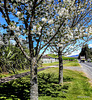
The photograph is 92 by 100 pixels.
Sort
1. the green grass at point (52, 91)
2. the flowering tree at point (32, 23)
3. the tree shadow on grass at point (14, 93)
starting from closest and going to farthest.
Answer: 1. the flowering tree at point (32, 23)
2. the tree shadow on grass at point (14, 93)
3. the green grass at point (52, 91)

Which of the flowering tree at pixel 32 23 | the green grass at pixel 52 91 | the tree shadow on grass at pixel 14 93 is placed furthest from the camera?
the green grass at pixel 52 91

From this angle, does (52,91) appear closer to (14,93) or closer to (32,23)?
(14,93)

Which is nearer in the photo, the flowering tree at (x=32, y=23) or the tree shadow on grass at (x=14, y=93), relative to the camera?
the flowering tree at (x=32, y=23)

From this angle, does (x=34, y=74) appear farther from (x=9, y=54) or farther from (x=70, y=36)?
(x=9, y=54)

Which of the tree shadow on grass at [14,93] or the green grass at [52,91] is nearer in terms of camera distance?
the tree shadow on grass at [14,93]

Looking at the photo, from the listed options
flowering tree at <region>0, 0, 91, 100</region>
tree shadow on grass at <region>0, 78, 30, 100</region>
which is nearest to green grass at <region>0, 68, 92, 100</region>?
tree shadow on grass at <region>0, 78, 30, 100</region>

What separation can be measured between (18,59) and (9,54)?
199 centimetres

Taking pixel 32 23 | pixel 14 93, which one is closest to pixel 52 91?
pixel 14 93

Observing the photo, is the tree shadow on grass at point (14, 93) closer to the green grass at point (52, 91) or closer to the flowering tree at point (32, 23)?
the green grass at point (52, 91)

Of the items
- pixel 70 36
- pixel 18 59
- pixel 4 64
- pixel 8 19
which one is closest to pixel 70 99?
pixel 70 36

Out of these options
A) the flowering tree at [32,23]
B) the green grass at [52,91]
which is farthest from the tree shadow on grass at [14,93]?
the flowering tree at [32,23]

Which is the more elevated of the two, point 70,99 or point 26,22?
point 26,22

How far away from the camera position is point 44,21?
3432 millimetres

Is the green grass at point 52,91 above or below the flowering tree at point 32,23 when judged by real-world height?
below
